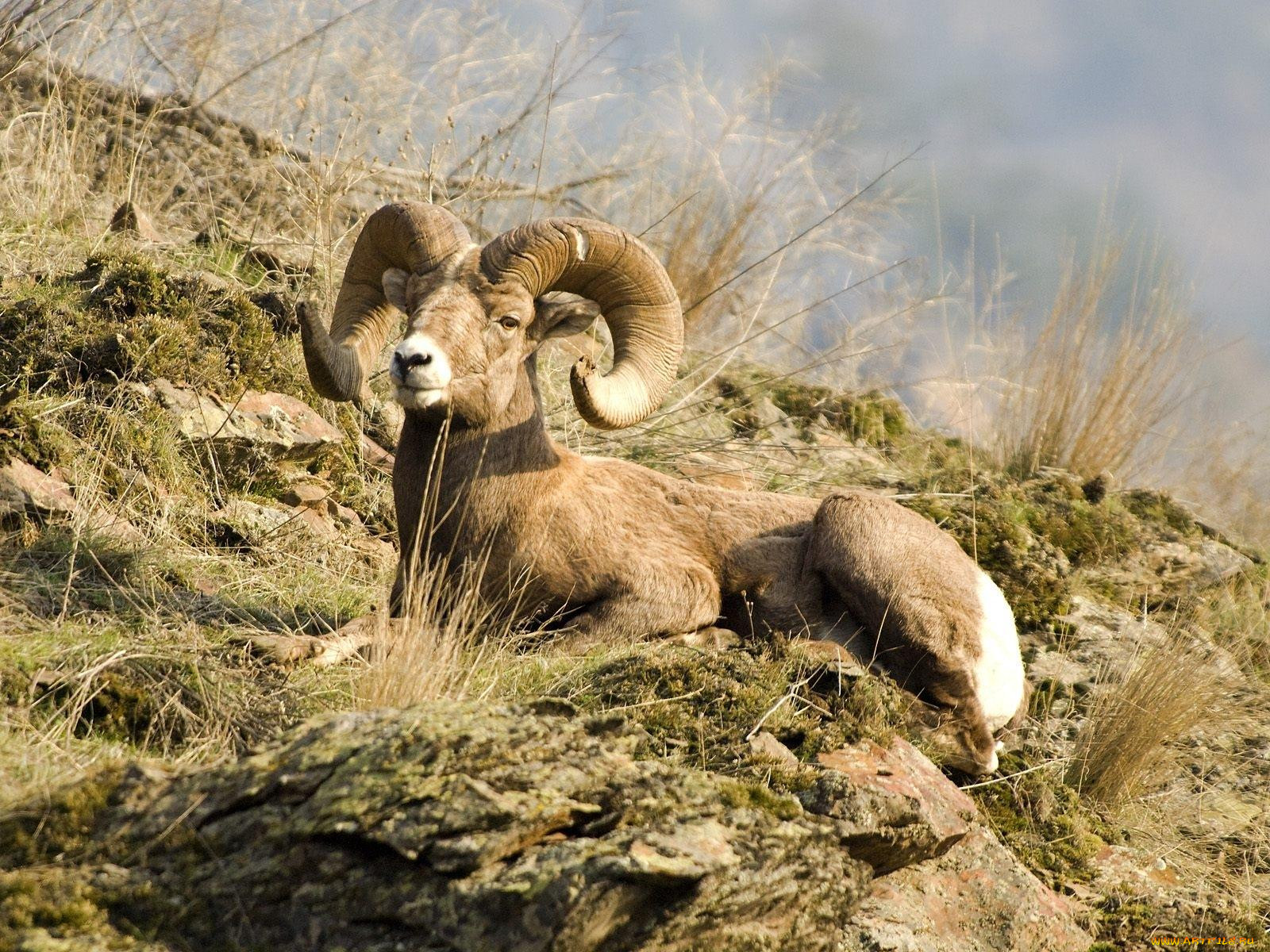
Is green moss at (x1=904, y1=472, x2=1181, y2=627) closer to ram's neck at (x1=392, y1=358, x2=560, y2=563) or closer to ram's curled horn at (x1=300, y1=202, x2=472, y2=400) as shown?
ram's neck at (x1=392, y1=358, x2=560, y2=563)

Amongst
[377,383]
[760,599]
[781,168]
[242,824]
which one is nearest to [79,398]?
[377,383]

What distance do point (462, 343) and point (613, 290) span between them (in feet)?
3.35

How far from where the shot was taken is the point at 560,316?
6703 millimetres

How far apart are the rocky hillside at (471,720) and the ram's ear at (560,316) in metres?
1.61

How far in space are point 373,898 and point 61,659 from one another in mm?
2127

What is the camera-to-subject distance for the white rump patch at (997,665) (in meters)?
A: 6.48

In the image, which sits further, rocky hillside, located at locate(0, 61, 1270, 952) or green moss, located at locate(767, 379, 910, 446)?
green moss, located at locate(767, 379, 910, 446)

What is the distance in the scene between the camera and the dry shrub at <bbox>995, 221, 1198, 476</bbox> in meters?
10.9

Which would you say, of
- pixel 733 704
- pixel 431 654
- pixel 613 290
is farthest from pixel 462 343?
pixel 733 704

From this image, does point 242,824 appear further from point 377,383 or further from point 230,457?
point 377,383

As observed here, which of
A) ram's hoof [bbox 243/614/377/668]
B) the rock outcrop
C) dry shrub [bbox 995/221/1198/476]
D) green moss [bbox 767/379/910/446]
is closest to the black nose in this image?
ram's hoof [bbox 243/614/377/668]

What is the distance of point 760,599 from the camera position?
6.87 m

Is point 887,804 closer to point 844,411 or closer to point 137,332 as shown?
point 137,332

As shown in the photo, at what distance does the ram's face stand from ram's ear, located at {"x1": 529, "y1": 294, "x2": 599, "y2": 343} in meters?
0.06
